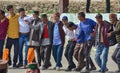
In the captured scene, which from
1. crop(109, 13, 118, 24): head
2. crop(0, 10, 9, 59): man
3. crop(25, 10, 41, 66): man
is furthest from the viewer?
crop(25, 10, 41, 66): man

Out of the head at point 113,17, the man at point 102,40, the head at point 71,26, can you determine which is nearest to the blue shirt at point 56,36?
the head at point 71,26

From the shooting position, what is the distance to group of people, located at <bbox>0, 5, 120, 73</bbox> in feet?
39.7

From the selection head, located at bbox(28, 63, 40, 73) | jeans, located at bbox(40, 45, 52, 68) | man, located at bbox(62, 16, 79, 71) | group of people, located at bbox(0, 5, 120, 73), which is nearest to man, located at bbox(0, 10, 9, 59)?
group of people, located at bbox(0, 5, 120, 73)

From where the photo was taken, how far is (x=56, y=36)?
12.7 m

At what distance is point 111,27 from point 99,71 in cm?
116

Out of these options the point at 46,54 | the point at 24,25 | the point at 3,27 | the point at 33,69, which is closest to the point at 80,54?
the point at 46,54

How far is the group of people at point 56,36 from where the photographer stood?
12.1 m

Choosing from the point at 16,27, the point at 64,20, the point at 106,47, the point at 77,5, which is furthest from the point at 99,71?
the point at 77,5

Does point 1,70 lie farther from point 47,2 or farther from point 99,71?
point 47,2

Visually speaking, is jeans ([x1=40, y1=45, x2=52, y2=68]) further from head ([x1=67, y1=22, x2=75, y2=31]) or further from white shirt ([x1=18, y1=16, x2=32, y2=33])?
Result: head ([x1=67, y1=22, x2=75, y2=31])

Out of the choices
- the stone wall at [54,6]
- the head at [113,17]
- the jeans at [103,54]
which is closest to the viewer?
the jeans at [103,54]

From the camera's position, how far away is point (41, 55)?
1291 centimetres

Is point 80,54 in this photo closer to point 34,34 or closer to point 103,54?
point 103,54

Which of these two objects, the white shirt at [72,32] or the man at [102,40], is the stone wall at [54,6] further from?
the man at [102,40]
